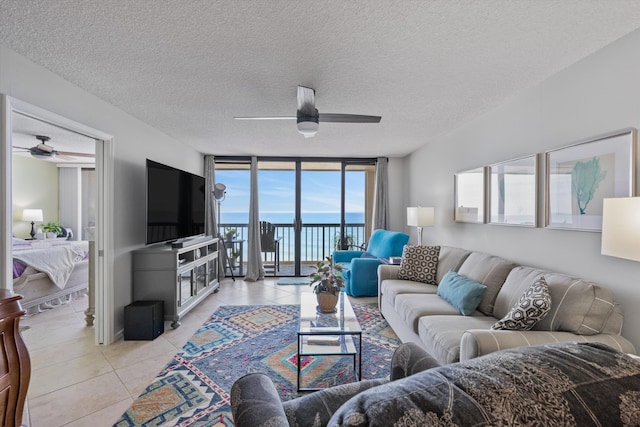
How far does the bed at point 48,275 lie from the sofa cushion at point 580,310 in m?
5.25

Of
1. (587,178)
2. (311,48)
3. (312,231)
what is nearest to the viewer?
(311,48)

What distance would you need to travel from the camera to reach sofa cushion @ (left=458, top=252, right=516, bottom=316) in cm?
248

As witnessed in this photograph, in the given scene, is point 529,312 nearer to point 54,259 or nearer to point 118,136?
point 118,136

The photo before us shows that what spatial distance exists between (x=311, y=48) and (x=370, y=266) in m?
3.16

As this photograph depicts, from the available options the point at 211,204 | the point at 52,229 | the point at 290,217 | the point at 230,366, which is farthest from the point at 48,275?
the point at 290,217

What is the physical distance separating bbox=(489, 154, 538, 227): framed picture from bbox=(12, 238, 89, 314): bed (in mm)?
5442

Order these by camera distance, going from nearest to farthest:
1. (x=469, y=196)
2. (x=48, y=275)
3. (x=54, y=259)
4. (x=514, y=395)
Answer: (x=514, y=395) < (x=469, y=196) < (x=48, y=275) < (x=54, y=259)

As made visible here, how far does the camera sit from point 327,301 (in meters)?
2.68

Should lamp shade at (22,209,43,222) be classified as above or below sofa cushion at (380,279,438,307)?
above

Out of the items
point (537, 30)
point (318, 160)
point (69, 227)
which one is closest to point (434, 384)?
point (537, 30)

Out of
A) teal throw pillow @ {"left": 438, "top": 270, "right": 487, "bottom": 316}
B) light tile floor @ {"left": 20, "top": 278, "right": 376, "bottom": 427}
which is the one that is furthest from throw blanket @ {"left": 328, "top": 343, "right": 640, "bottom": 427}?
light tile floor @ {"left": 20, "top": 278, "right": 376, "bottom": 427}

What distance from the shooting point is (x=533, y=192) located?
8.28 ft

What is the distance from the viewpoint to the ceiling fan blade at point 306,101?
2500 mm

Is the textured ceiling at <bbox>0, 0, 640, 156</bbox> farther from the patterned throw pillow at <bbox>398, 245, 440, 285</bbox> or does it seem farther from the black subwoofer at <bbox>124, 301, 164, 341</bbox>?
the black subwoofer at <bbox>124, 301, 164, 341</bbox>
